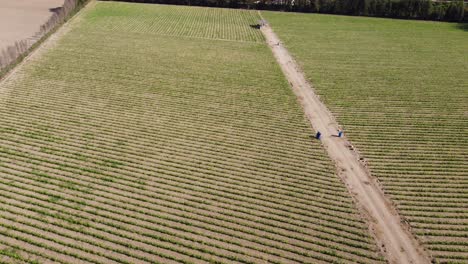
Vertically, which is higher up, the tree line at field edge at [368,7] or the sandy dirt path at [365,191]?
the tree line at field edge at [368,7]

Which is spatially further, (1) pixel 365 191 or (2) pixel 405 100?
(2) pixel 405 100

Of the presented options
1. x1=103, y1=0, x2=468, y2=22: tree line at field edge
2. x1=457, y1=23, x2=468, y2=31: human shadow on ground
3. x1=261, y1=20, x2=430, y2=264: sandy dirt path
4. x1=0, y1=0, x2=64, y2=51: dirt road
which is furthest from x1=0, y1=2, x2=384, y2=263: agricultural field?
x1=457, y1=23, x2=468, y2=31: human shadow on ground

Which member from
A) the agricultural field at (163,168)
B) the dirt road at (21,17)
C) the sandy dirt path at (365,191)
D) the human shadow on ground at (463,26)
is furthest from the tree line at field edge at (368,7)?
the sandy dirt path at (365,191)

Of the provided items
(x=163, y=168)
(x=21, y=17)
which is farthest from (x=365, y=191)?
(x=21, y=17)

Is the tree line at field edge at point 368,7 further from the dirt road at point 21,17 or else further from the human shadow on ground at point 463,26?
the dirt road at point 21,17

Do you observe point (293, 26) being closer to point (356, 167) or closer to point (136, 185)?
point (356, 167)

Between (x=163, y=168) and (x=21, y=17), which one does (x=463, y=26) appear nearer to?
(x=163, y=168)

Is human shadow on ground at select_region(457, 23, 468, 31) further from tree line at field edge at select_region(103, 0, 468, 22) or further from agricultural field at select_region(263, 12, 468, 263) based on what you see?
tree line at field edge at select_region(103, 0, 468, 22)
